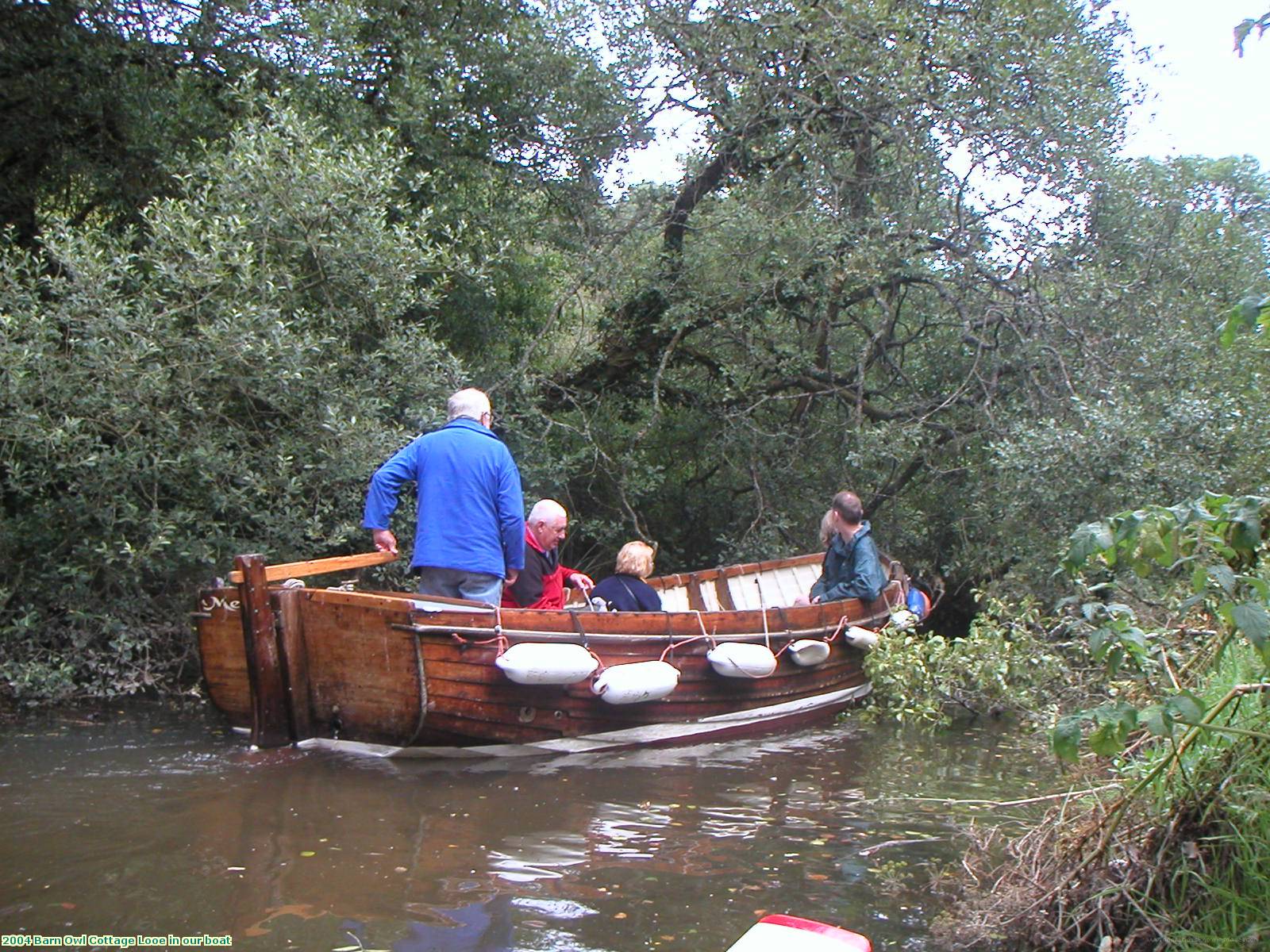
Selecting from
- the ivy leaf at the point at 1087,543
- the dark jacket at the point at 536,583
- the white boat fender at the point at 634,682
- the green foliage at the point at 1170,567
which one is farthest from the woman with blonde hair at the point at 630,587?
the ivy leaf at the point at 1087,543

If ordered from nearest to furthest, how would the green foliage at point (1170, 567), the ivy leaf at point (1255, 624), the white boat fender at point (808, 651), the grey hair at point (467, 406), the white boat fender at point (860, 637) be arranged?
the ivy leaf at point (1255, 624)
the green foliage at point (1170, 567)
the grey hair at point (467, 406)
the white boat fender at point (808, 651)
the white boat fender at point (860, 637)

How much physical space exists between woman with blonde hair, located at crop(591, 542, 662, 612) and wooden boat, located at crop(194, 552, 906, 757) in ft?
1.57

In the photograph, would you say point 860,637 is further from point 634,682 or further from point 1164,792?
point 1164,792

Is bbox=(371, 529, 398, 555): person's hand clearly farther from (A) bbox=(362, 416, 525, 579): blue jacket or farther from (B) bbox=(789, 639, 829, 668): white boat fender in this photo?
(B) bbox=(789, 639, 829, 668): white boat fender

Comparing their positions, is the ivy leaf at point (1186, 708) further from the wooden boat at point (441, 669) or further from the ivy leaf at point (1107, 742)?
the wooden boat at point (441, 669)

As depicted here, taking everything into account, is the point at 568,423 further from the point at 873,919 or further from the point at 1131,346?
the point at 873,919

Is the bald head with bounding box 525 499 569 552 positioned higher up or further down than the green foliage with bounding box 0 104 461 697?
further down

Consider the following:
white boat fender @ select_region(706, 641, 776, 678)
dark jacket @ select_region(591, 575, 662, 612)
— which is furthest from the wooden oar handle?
white boat fender @ select_region(706, 641, 776, 678)

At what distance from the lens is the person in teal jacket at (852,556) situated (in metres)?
8.62

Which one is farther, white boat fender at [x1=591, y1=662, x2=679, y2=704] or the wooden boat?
white boat fender at [x1=591, y1=662, x2=679, y2=704]

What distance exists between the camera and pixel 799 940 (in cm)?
265

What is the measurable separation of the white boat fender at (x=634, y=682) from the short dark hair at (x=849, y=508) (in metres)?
2.21

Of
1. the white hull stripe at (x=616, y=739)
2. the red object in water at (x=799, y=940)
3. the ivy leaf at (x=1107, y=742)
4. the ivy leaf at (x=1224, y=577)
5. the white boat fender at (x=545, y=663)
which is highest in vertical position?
the ivy leaf at (x=1224, y=577)

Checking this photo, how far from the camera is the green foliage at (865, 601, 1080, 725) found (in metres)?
7.13
